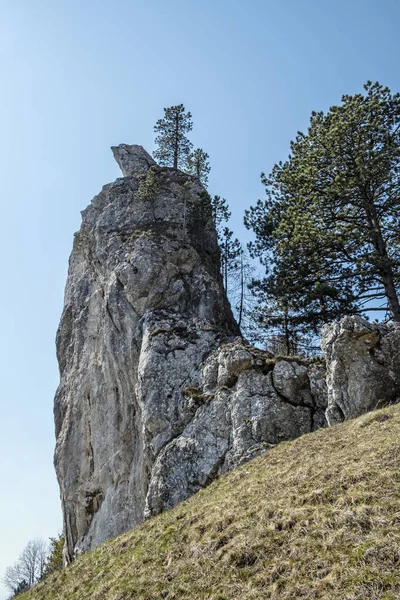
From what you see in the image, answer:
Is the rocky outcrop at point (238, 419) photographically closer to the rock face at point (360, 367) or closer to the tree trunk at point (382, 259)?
the rock face at point (360, 367)

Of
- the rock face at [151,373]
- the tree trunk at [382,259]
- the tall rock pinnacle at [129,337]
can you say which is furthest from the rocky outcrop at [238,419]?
the tree trunk at [382,259]

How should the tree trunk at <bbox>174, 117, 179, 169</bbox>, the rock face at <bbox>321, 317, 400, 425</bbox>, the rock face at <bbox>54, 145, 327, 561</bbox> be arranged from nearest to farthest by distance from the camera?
the rock face at <bbox>321, 317, 400, 425</bbox>
the rock face at <bbox>54, 145, 327, 561</bbox>
the tree trunk at <bbox>174, 117, 179, 169</bbox>

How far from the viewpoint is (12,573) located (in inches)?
2596

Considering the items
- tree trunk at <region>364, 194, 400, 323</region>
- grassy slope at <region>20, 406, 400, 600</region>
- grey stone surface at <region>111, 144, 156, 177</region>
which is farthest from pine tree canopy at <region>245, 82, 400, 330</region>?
grey stone surface at <region>111, 144, 156, 177</region>

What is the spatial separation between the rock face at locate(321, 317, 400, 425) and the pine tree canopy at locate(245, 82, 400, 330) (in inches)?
149

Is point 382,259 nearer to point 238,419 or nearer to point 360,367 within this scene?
point 360,367

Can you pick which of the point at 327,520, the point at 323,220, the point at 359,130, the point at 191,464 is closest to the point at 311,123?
the point at 359,130

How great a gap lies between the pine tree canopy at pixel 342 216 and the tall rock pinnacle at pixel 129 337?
18.6ft

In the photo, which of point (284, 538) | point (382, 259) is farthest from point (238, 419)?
point (284, 538)

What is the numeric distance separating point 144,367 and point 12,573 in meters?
56.5

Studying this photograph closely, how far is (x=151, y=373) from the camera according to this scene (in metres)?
25.2

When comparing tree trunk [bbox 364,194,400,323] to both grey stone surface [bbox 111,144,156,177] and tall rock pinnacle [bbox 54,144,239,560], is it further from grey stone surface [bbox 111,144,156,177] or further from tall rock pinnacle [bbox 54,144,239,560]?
grey stone surface [bbox 111,144,156,177]

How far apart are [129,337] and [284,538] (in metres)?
23.0

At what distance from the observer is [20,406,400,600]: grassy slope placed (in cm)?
771
